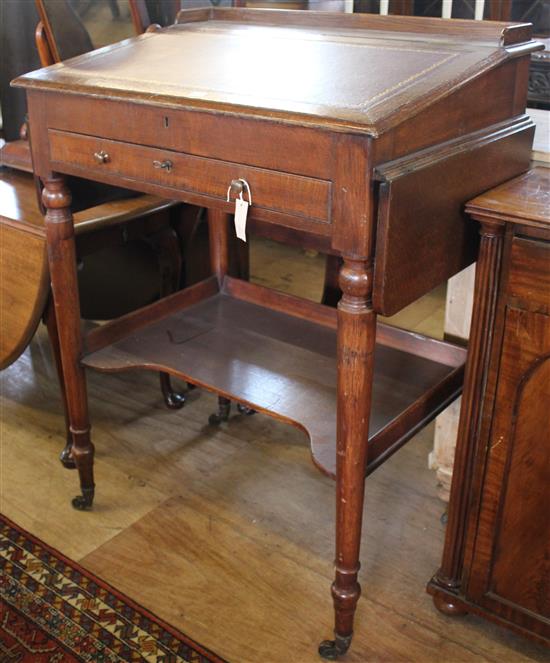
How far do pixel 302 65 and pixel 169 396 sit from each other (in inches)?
51.9

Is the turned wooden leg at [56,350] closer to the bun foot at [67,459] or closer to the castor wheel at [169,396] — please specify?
the bun foot at [67,459]

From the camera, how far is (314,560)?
1.98 metres

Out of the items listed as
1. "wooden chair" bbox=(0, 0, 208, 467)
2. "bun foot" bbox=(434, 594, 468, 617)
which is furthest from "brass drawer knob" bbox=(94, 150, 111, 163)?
"bun foot" bbox=(434, 594, 468, 617)

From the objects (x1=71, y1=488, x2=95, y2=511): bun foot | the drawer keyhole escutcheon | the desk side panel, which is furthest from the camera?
(x1=71, y1=488, x2=95, y2=511): bun foot

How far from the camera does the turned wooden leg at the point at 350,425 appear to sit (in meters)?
1.39

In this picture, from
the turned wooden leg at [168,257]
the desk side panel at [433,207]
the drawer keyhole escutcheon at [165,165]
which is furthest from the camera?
the turned wooden leg at [168,257]

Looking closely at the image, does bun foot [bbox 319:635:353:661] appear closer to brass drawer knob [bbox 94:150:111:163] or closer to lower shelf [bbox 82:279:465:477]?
lower shelf [bbox 82:279:465:477]

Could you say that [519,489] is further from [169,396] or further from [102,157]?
[169,396]

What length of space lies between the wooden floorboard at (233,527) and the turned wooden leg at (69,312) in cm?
16

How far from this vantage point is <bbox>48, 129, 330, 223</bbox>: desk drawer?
138 cm

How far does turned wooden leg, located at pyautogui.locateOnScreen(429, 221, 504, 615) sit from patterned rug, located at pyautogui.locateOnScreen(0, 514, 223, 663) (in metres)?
0.52

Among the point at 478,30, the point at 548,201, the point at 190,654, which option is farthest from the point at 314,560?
the point at 478,30

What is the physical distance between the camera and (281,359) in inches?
77.5

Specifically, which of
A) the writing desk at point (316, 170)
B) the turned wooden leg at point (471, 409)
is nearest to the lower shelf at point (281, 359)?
the writing desk at point (316, 170)
